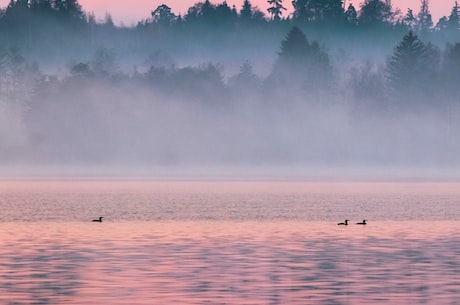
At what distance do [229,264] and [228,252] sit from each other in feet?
13.5

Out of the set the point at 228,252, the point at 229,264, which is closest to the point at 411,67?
the point at 228,252

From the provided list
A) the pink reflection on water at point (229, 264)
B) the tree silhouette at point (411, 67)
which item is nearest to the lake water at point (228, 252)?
the pink reflection on water at point (229, 264)

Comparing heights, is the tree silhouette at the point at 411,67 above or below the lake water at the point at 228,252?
above

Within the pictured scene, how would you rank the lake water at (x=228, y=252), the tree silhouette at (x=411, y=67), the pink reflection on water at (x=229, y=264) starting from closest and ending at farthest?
the pink reflection on water at (x=229, y=264), the lake water at (x=228, y=252), the tree silhouette at (x=411, y=67)

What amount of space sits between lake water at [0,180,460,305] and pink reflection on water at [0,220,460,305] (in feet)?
0.14

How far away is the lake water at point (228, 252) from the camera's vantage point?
31.8m

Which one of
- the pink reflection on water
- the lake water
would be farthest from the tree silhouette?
the pink reflection on water

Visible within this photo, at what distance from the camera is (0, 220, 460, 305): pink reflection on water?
103 feet

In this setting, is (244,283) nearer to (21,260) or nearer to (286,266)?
(286,266)

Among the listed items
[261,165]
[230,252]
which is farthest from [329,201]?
[261,165]

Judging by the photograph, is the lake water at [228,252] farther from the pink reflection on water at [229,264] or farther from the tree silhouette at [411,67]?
the tree silhouette at [411,67]

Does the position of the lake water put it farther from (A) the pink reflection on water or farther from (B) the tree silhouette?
(B) the tree silhouette

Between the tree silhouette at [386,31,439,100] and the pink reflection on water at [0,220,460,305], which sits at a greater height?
the tree silhouette at [386,31,439,100]

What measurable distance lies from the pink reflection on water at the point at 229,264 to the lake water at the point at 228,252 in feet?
0.14
